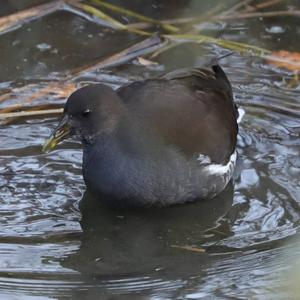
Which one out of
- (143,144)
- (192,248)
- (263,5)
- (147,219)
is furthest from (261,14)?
(192,248)

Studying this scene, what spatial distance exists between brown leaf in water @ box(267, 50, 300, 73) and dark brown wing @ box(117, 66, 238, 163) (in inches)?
48.5

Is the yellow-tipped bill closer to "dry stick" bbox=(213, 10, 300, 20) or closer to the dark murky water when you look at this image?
the dark murky water

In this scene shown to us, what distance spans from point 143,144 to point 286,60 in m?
2.30

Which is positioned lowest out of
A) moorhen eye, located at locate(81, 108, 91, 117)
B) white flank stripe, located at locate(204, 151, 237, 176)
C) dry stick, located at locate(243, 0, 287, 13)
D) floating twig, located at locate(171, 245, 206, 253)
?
floating twig, located at locate(171, 245, 206, 253)

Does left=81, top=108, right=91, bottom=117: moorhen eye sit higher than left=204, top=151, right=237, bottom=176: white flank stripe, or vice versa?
left=81, top=108, right=91, bottom=117: moorhen eye

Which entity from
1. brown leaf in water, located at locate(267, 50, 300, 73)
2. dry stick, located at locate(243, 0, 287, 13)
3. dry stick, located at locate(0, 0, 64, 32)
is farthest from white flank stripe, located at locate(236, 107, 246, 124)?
dry stick, located at locate(0, 0, 64, 32)

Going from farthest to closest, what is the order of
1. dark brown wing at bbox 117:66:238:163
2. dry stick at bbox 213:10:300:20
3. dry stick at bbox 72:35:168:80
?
dry stick at bbox 213:10:300:20 → dry stick at bbox 72:35:168:80 → dark brown wing at bbox 117:66:238:163

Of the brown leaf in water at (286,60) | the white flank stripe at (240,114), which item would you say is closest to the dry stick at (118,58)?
the brown leaf in water at (286,60)

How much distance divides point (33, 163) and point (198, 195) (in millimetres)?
1111

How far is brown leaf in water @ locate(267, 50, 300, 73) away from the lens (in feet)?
25.1

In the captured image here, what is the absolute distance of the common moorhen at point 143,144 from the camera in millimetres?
5801

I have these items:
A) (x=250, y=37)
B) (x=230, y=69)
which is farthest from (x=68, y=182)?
(x=250, y=37)

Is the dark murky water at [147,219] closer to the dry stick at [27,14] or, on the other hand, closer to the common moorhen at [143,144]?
the common moorhen at [143,144]

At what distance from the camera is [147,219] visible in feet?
19.4
